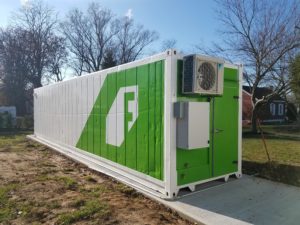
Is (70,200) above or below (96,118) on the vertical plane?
below

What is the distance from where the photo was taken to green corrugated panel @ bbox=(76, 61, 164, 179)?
5008 mm

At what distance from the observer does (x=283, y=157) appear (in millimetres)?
8227

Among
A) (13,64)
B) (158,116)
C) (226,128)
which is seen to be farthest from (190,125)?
(13,64)

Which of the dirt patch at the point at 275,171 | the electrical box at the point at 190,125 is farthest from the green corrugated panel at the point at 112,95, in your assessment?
the dirt patch at the point at 275,171

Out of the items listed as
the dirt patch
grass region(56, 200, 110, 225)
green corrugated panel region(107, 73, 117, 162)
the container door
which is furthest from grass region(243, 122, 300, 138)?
grass region(56, 200, 110, 225)

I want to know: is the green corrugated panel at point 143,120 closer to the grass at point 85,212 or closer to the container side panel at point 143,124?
the container side panel at point 143,124

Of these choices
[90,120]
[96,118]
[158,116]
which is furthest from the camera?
[90,120]

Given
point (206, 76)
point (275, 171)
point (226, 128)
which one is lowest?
point (275, 171)

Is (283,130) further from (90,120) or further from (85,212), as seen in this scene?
(85,212)

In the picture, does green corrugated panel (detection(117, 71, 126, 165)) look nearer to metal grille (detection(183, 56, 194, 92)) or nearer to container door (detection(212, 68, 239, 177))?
metal grille (detection(183, 56, 194, 92))

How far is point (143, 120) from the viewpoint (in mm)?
5426

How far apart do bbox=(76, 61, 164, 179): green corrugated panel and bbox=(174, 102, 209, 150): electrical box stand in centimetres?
37

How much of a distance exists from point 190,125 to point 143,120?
109 centimetres

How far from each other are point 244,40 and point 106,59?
17418 mm
